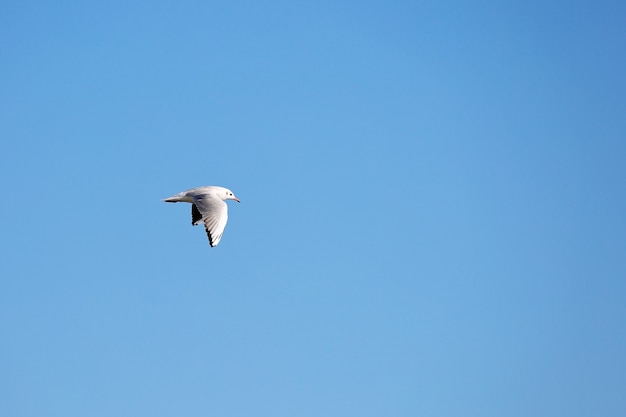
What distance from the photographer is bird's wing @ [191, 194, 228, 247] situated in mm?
21188

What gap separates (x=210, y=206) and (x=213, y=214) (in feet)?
1.64

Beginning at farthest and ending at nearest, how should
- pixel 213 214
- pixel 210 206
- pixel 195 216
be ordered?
pixel 195 216 < pixel 210 206 < pixel 213 214

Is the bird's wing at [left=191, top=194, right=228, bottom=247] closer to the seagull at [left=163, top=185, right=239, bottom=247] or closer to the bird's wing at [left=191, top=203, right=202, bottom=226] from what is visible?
the seagull at [left=163, top=185, right=239, bottom=247]

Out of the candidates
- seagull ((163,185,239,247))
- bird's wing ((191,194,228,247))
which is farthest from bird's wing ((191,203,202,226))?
bird's wing ((191,194,228,247))

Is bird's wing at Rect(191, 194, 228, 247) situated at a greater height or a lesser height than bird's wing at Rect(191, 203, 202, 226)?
lesser

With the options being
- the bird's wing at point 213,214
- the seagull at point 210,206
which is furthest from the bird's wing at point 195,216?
the bird's wing at point 213,214

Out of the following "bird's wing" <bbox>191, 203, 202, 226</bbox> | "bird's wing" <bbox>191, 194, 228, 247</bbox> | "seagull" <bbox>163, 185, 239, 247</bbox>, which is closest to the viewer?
"bird's wing" <bbox>191, 194, 228, 247</bbox>

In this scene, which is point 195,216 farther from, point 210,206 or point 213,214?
point 213,214

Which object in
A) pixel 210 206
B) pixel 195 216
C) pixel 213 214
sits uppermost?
pixel 195 216

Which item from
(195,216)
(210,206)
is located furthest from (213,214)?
(195,216)

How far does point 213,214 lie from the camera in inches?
861

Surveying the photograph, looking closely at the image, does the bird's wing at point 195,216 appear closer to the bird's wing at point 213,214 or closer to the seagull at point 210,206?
the seagull at point 210,206

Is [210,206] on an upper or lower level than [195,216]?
lower

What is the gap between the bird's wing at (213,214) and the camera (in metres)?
21.2
